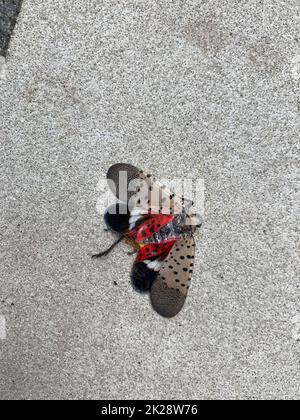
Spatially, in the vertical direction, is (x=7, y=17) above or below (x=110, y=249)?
above

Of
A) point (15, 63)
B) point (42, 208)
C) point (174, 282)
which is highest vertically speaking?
point (15, 63)

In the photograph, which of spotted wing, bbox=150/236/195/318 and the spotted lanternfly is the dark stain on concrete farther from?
spotted wing, bbox=150/236/195/318

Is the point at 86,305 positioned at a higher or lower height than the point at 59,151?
lower

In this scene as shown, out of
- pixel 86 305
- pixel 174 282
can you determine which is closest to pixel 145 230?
pixel 174 282

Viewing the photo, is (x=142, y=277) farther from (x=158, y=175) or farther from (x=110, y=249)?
(x=158, y=175)

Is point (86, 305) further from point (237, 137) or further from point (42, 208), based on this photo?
point (237, 137)

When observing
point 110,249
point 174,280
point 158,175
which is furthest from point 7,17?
point 174,280
